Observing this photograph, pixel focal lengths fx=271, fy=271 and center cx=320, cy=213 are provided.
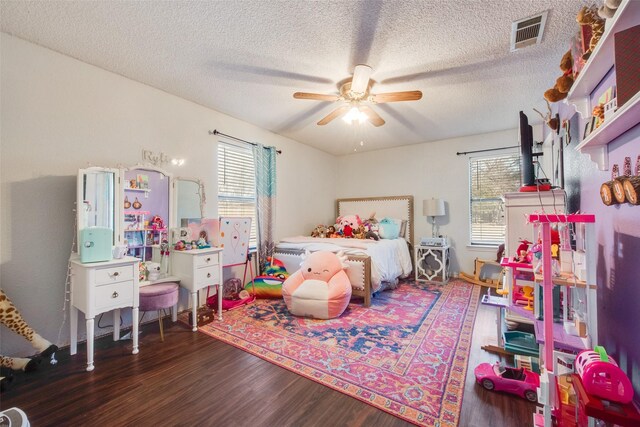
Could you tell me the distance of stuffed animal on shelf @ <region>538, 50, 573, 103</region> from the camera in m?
1.52

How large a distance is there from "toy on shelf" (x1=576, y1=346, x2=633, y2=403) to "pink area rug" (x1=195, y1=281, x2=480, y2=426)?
0.72 meters

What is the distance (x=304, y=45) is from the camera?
2.17 meters

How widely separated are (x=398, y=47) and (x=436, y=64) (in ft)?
1.63

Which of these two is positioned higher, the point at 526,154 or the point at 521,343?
the point at 526,154

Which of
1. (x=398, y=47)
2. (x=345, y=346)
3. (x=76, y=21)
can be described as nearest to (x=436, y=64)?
(x=398, y=47)

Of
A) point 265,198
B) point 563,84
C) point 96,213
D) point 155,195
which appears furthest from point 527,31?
point 96,213

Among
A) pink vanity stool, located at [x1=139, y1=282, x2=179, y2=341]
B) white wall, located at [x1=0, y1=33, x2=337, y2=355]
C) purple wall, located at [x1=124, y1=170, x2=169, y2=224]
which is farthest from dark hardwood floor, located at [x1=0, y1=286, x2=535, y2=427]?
purple wall, located at [x1=124, y1=170, x2=169, y2=224]

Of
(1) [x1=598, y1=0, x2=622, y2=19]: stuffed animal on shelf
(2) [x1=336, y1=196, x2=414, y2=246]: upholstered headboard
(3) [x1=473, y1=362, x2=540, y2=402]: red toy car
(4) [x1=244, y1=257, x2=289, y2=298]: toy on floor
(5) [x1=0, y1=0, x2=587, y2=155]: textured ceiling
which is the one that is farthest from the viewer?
(2) [x1=336, y1=196, x2=414, y2=246]: upholstered headboard

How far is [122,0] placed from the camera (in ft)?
5.68

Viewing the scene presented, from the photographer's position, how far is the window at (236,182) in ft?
12.1

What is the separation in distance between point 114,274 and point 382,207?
4.32 m

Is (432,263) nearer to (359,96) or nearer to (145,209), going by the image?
(359,96)

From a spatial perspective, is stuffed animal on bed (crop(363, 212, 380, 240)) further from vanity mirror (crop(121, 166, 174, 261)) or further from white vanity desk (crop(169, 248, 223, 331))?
vanity mirror (crop(121, 166, 174, 261))

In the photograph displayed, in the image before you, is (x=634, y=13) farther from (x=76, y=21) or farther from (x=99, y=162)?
(x=99, y=162)
